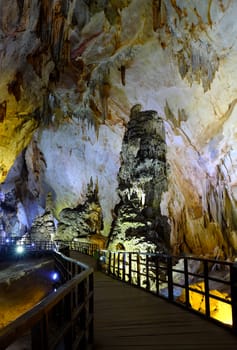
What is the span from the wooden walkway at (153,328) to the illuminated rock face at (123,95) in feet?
31.8

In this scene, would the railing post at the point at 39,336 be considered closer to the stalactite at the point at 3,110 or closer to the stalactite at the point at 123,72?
the stalactite at the point at 123,72

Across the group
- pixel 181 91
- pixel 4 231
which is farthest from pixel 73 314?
pixel 4 231

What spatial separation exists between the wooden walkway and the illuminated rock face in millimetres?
9696

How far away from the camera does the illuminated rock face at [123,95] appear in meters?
11.8

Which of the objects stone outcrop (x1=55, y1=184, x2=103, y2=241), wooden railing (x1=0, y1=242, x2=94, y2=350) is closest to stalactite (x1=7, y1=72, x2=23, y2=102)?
stone outcrop (x1=55, y1=184, x2=103, y2=241)

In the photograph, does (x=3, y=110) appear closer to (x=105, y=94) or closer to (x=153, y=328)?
(x=105, y=94)

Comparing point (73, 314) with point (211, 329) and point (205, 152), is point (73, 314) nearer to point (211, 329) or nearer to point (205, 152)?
point (211, 329)

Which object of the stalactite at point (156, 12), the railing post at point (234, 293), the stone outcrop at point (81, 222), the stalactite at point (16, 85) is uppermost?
the stalactite at point (156, 12)

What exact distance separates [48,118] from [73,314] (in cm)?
1841

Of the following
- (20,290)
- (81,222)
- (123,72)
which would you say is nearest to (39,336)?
(20,290)

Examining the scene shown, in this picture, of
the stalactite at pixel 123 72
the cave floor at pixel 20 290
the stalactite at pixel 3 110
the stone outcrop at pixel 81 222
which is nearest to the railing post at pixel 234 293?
the cave floor at pixel 20 290

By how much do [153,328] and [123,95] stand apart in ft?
49.9

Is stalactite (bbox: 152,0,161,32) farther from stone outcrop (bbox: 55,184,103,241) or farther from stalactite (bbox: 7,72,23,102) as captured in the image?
stone outcrop (bbox: 55,184,103,241)

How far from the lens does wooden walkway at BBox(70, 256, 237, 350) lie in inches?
128
